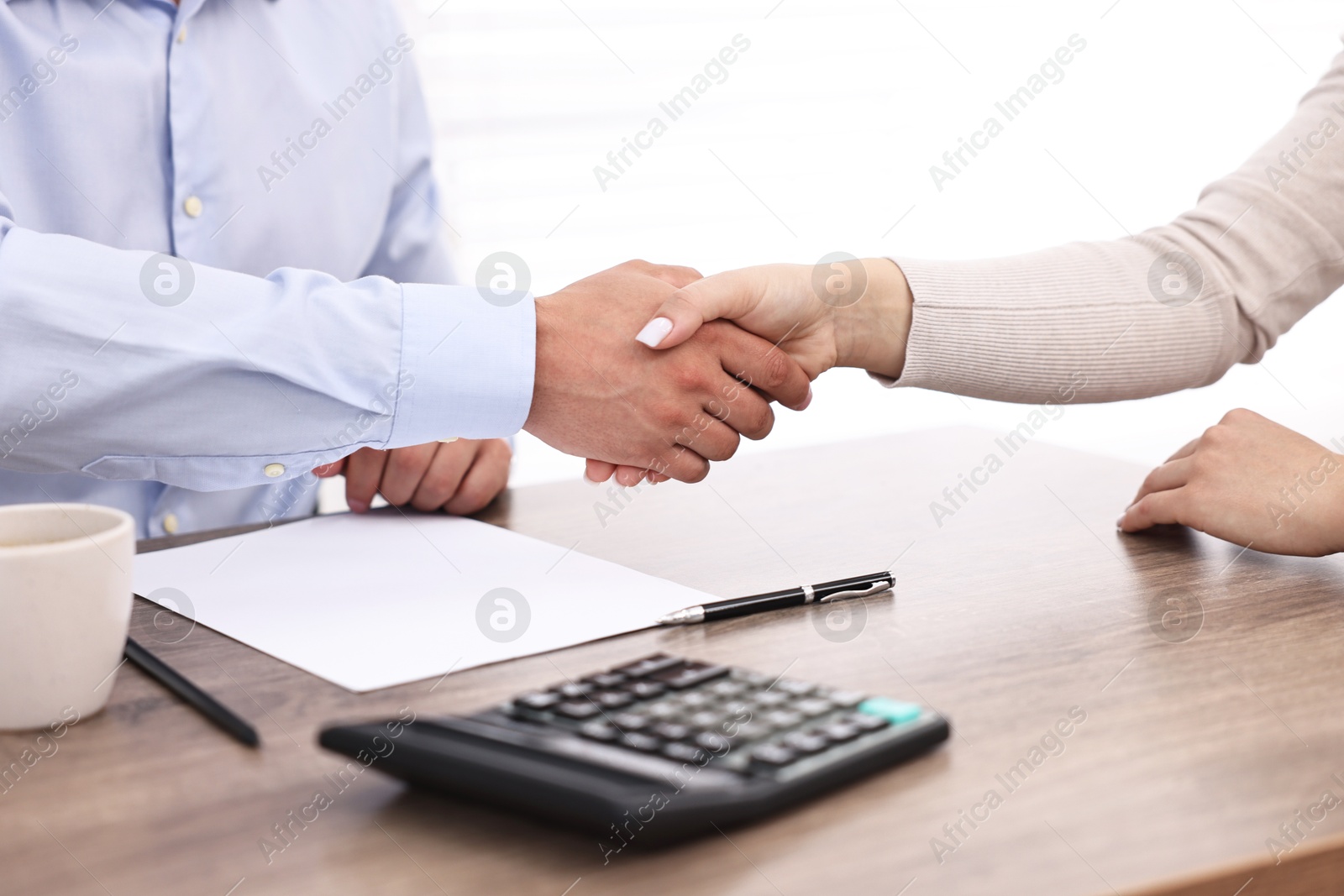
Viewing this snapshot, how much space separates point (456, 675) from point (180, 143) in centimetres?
82

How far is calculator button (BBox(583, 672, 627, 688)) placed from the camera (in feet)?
1.80

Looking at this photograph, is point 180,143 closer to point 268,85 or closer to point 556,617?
point 268,85

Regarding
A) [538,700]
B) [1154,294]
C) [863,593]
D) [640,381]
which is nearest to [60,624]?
[538,700]

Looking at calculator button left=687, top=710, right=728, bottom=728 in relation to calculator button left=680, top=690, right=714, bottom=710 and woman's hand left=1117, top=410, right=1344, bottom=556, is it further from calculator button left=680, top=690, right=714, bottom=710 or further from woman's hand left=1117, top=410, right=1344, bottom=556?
woman's hand left=1117, top=410, right=1344, bottom=556

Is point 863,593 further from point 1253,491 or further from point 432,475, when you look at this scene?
point 432,475

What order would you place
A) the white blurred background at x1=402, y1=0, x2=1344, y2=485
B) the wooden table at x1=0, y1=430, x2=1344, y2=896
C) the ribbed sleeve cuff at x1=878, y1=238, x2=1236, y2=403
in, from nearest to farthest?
the wooden table at x1=0, y1=430, x2=1344, y2=896
the ribbed sleeve cuff at x1=878, y1=238, x2=1236, y2=403
the white blurred background at x1=402, y1=0, x2=1344, y2=485

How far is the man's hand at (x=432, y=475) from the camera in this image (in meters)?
1.04

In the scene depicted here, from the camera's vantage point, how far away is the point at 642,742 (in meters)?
0.48

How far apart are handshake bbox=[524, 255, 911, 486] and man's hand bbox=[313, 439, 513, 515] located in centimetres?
7

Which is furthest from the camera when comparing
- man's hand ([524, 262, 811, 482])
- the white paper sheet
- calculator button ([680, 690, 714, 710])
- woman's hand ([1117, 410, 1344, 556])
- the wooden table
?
man's hand ([524, 262, 811, 482])

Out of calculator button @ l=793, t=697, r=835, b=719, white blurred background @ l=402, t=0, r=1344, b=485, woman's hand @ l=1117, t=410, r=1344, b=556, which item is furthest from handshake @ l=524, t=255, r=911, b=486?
white blurred background @ l=402, t=0, r=1344, b=485

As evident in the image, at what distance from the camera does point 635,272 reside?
111 centimetres

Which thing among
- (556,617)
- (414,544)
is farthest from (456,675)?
(414,544)

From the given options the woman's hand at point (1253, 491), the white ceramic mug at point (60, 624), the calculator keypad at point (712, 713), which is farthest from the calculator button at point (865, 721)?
the woman's hand at point (1253, 491)
